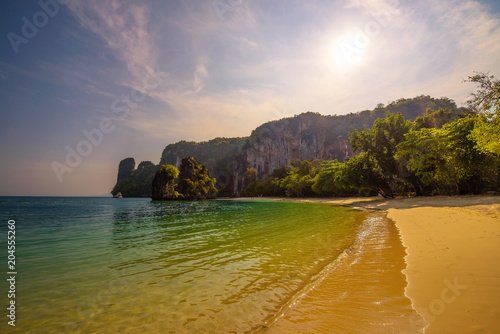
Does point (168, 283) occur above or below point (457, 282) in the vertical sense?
below

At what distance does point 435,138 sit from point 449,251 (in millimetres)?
30743

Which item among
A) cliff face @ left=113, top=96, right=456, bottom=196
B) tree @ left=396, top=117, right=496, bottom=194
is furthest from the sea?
cliff face @ left=113, top=96, right=456, bottom=196

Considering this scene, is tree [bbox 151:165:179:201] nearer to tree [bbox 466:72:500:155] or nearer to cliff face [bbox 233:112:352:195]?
cliff face [bbox 233:112:352:195]

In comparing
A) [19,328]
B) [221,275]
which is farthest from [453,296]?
[19,328]

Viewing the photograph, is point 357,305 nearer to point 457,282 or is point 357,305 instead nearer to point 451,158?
point 457,282

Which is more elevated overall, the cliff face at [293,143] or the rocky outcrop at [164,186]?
the cliff face at [293,143]

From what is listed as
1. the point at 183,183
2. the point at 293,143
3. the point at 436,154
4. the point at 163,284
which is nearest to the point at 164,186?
the point at 183,183

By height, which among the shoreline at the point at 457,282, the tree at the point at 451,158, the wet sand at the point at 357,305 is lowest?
the wet sand at the point at 357,305

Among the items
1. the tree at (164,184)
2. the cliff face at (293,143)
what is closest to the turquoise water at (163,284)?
the tree at (164,184)

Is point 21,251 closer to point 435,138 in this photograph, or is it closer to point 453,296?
point 453,296

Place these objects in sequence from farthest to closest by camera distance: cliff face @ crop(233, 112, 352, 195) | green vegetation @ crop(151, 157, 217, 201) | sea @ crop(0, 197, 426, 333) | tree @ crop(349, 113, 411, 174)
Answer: cliff face @ crop(233, 112, 352, 195)
green vegetation @ crop(151, 157, 217, 201)
tree @ crop(349, 113, 411, 174)
sea @ crop(0, 197, 426, 333)

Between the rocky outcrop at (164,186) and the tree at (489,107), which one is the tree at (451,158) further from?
the rocky outcrop at (164,186)

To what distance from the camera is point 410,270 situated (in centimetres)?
609

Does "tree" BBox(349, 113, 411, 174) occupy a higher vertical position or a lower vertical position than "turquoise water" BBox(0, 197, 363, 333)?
higher
